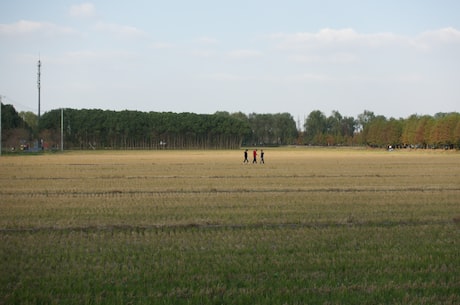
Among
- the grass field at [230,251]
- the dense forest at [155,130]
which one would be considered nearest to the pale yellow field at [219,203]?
the grass field at [230,251]

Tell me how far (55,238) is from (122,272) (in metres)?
3.94

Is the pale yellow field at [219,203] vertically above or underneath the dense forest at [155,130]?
underneath

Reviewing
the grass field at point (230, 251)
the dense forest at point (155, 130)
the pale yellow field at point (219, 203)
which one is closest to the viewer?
the grass field at point (230, 251)

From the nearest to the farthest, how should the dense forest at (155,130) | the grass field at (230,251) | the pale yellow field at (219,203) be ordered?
the grass field at (230,251) → the pale yellow field at (219,203) → the dense forest at (155,130)

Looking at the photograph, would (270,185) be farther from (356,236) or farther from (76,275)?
(76,275)

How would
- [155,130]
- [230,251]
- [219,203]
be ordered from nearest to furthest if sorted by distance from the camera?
[230,251] → [219,203] → [155,130]

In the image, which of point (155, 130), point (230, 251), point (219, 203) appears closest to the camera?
point (230, 251)

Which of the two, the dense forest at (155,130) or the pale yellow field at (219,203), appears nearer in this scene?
the pale yellow field at (219,203)

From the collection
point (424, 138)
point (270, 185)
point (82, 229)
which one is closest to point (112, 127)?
point (424, 138)

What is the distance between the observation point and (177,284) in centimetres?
893

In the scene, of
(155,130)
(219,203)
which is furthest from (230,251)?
(155,130)

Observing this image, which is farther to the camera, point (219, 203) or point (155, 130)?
point (155, 130)

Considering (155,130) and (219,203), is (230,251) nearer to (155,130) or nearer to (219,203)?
(219,203)

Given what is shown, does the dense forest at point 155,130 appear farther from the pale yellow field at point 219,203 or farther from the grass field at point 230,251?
the grass field at point 230,251
